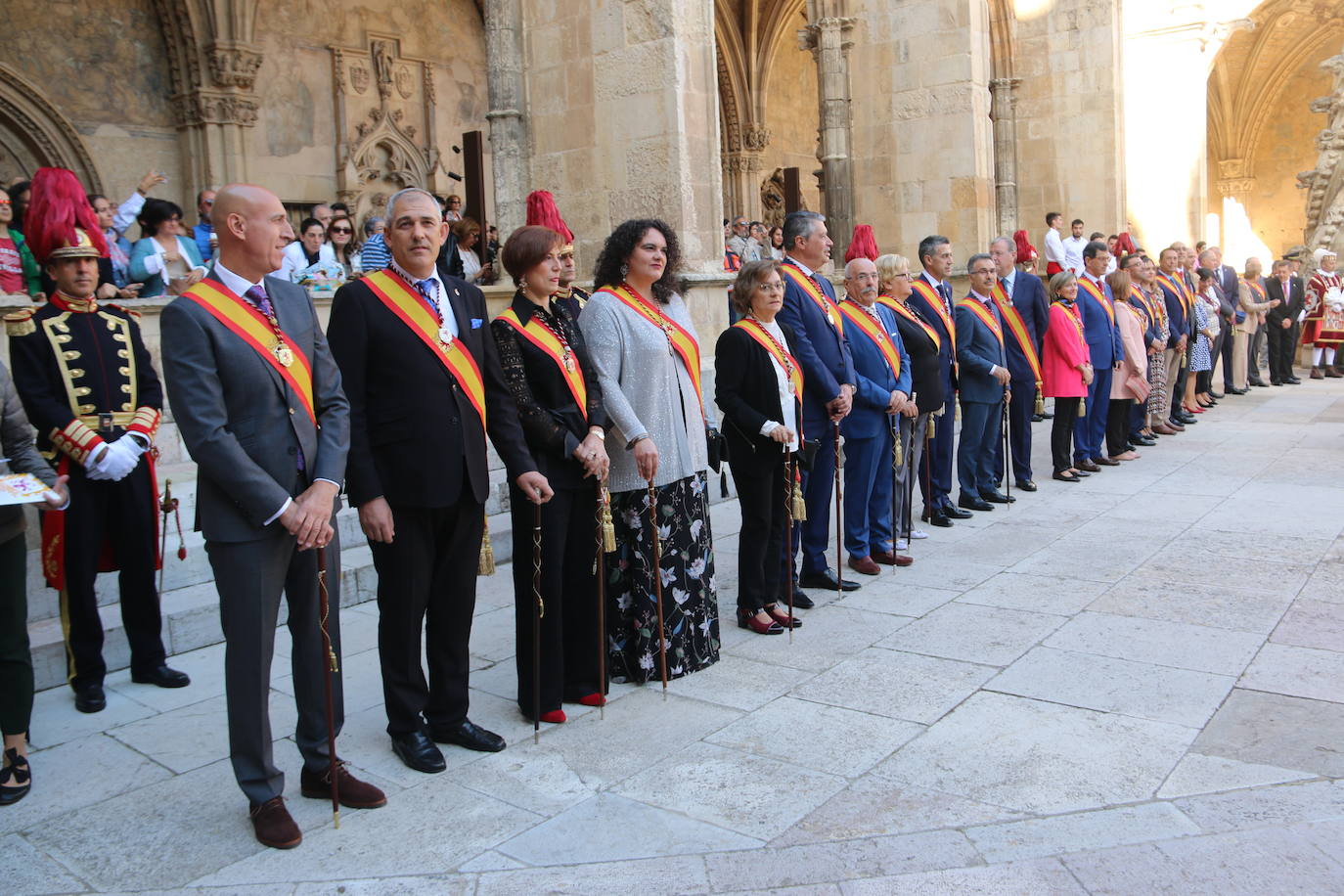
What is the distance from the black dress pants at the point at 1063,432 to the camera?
868cm

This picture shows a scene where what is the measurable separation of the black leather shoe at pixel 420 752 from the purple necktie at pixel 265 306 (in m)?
1.04

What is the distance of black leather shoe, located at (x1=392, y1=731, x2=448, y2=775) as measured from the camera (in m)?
3.63

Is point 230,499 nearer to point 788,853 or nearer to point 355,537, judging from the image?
point 788,853

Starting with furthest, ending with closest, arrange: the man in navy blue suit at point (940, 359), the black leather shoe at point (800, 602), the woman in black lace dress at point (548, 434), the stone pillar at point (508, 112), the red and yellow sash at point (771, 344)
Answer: the stone pillar at point (508, 112), the man in navy blue suit at point (940, 359), the black leather shoe at point (800, 602), the red and yellow sash at point (771, 344), the woman in black lace dress at point (548, 434)

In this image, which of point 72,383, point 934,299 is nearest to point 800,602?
point 934,299

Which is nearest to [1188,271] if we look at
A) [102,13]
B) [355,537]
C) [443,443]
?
[355,537]

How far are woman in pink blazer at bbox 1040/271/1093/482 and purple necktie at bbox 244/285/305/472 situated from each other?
21.8 ft

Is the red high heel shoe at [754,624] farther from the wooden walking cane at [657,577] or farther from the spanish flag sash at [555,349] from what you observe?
the spanish flag sash at [555,349]

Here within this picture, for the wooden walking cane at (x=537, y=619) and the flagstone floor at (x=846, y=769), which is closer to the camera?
the flagstone floor at (x=846, y=769)

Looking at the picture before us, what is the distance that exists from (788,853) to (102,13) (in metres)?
14.2

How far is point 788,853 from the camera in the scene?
9.87 ft

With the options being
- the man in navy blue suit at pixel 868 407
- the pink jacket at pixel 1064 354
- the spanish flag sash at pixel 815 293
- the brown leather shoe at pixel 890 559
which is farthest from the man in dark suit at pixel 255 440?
the pink jacket at pixel 1064 354

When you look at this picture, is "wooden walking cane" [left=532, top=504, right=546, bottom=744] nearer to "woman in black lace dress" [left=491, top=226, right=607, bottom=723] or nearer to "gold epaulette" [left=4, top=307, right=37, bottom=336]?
"woman in black lace dress" [left=491, top=226, right=607, bottom=723]

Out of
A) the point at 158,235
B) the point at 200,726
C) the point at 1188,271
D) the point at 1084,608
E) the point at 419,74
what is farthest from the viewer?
the point at 419,74
